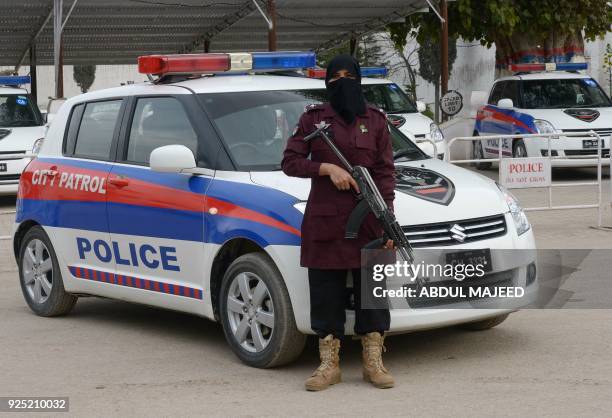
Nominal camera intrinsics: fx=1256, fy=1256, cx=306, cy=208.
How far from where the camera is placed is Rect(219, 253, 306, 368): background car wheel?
6766mm

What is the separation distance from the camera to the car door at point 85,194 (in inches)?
324

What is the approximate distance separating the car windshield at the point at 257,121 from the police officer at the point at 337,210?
0.94m

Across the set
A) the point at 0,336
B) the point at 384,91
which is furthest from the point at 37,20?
the point at 0,336

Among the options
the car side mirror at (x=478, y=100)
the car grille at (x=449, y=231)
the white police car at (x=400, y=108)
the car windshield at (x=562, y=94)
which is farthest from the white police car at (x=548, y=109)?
the car grille at (x=449, y=231)

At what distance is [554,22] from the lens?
2681 cm

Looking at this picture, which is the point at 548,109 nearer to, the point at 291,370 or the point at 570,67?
the point at 570,67

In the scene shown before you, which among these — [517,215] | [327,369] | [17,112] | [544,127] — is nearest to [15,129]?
[17,112]

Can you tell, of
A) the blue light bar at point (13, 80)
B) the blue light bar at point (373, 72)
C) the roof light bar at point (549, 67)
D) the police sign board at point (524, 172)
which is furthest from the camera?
the roof light bar at point (549, 67)

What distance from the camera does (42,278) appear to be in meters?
8.95

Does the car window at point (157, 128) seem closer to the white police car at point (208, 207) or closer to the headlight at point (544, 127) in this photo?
the white police car at point (208, 207)

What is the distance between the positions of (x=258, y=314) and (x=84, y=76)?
59344mm

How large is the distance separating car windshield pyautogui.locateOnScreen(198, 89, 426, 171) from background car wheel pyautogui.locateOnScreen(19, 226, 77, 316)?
1871 millimetres

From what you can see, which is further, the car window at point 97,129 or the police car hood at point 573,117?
the police car hood at point 573,117

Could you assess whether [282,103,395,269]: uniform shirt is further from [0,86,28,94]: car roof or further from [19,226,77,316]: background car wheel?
[0,86,28,94]: car roof
